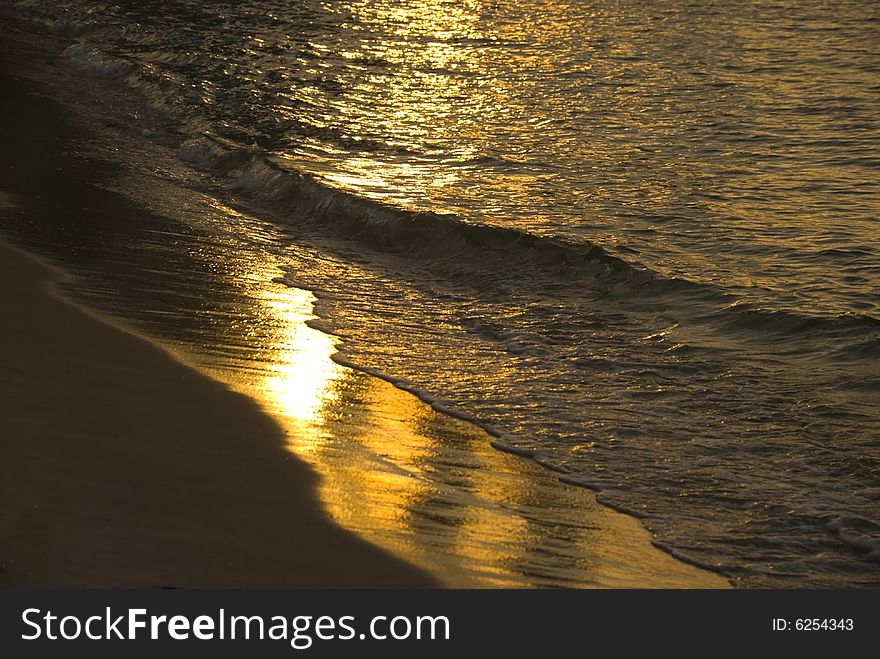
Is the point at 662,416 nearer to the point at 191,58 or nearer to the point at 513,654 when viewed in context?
the point at 513,654

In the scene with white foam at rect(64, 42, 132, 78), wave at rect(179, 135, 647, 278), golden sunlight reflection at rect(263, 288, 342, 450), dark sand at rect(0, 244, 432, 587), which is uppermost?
white foam at rect(64, 42, 132, 78)

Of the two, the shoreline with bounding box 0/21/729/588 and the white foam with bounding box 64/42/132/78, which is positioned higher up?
the white foam with bounding box 64/42/132/78

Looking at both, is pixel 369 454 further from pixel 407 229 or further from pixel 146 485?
pixel 407 229

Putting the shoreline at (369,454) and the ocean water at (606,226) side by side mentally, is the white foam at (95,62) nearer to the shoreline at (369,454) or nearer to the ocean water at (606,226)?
the ocean water at (606,226)

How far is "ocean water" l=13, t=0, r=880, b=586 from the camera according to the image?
22.6ft

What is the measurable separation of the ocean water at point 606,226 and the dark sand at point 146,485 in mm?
1607

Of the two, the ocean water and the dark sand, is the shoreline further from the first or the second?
the ocean water

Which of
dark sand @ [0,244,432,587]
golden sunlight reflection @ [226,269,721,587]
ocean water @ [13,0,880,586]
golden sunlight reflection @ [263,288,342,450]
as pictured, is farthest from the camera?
golden sunlight reflection @ [263,288,342,450]

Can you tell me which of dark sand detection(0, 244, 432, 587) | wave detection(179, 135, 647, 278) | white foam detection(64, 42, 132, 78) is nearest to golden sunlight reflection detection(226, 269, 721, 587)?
dark sand detection(0, 244, 432, 587)

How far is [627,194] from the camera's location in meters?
12.6

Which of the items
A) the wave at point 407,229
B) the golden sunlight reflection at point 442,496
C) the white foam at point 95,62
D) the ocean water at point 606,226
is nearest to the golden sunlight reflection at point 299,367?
the golden sunlight reflection at point 442,496

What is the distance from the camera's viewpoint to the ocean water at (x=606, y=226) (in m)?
6.89

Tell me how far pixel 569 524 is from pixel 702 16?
1950 cm

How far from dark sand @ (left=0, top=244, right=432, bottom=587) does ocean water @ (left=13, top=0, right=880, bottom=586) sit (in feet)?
5.27
